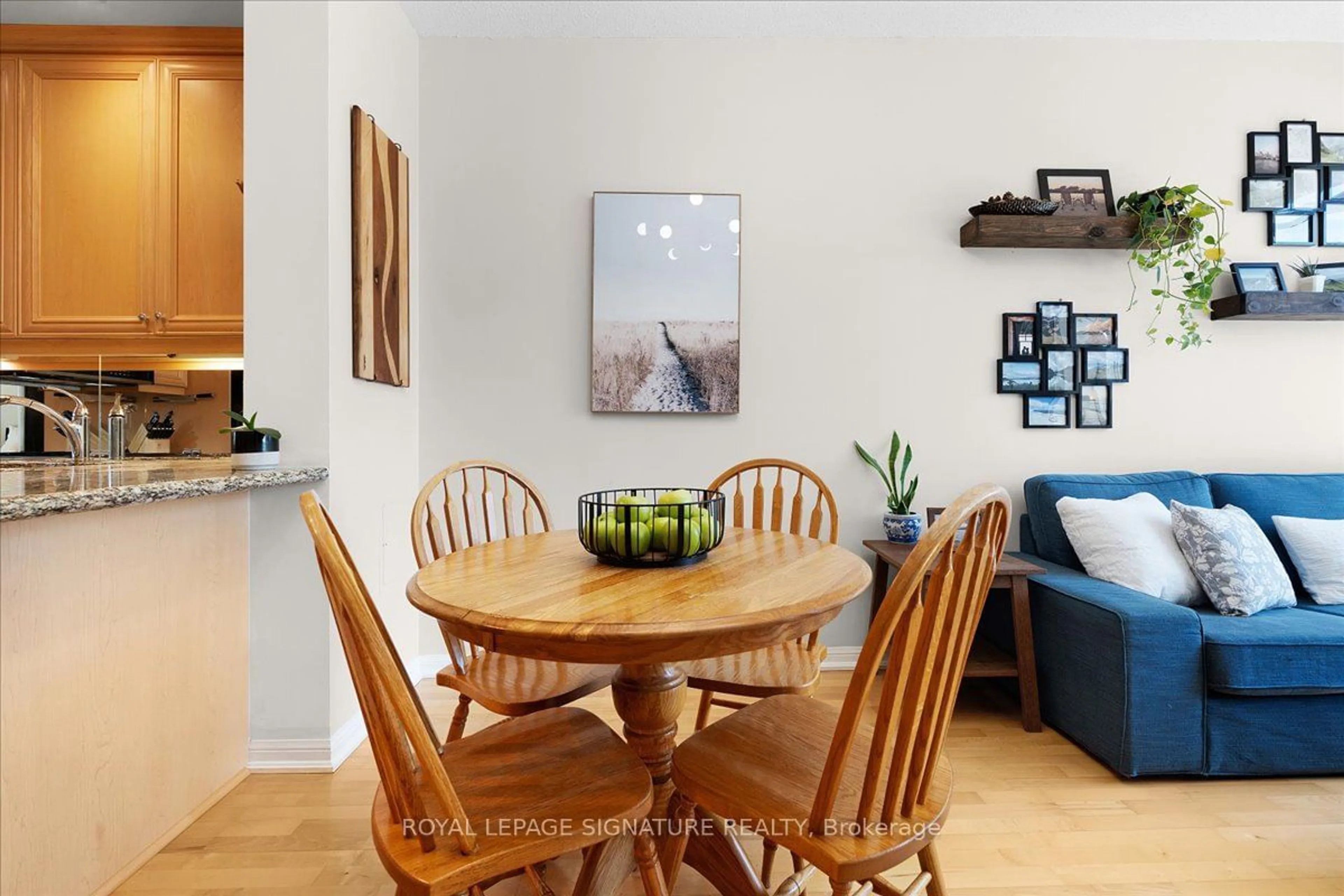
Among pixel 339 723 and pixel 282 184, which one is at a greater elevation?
pixel 282 184

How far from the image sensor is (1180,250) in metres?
2.78

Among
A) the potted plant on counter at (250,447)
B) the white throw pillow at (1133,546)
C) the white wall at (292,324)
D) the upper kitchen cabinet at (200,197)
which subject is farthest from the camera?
the upper kitchen cabinet at (200,197)

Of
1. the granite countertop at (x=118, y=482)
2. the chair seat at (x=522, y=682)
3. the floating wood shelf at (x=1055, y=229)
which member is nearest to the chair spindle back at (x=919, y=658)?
the chair seat at (x=522, y=682)

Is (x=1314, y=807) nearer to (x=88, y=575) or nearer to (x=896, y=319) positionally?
(x=896, y=319)

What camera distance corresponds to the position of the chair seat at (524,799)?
920 mm

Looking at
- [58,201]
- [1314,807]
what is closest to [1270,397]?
[1314,807]

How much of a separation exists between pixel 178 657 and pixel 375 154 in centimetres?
167

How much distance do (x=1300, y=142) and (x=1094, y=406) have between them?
4.70ft

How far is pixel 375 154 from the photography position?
92.6 inches

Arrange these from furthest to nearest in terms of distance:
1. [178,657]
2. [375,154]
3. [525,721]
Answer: [375,154] → [178,657] → [525,721]

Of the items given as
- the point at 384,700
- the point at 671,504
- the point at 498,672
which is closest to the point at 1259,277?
the point at 671,504

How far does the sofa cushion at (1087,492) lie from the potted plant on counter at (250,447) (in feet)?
8.97

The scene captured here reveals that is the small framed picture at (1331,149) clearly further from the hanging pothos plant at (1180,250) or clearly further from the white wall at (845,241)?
the hanging pothos plant at (1180,250)

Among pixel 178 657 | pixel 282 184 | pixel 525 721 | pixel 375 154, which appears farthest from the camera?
pixel 375 154
